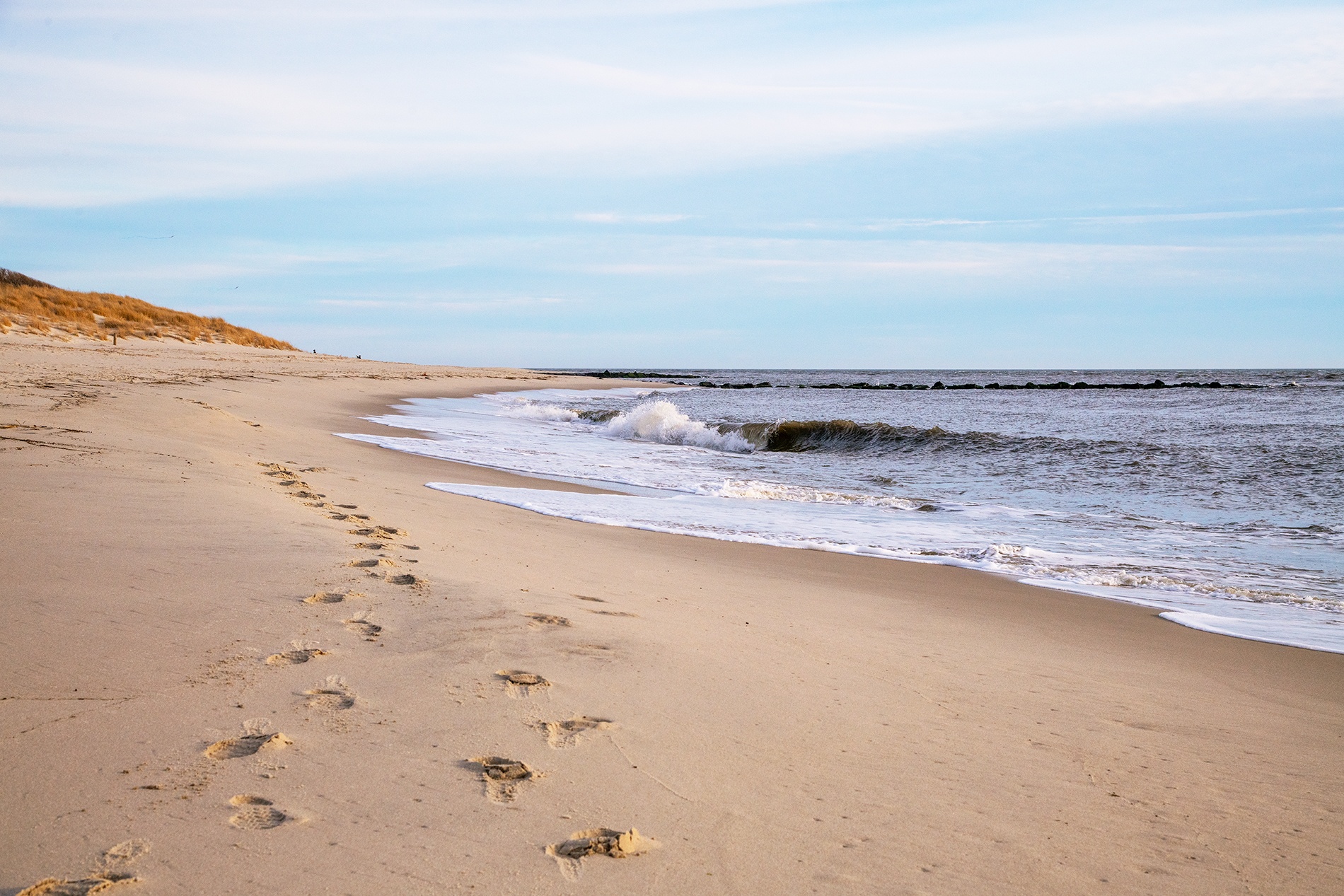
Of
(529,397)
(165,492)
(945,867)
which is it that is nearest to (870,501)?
(165,492)

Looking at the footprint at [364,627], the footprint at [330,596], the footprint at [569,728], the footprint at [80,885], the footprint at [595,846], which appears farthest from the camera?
the footprint at [330,596]

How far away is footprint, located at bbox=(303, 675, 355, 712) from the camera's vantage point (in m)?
2.44

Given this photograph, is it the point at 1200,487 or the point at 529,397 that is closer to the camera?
the point at 1200,487

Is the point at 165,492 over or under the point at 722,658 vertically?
over

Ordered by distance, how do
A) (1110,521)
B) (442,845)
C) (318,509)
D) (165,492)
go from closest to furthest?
(442,845), (165,492), (318,509), (1110,521)

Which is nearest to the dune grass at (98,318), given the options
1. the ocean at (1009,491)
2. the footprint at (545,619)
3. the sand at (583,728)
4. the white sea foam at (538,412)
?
the ocean at (1009,491)

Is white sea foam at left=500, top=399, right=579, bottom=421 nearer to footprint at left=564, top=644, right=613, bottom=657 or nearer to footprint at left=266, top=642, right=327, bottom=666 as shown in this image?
footprint at left=564, top=644, right=613, bottom=657

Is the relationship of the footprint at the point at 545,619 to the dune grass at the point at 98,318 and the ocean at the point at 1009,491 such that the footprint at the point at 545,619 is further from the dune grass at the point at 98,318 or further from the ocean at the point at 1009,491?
the dune grass at the point at 98,318

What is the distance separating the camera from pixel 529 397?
30.8 metres

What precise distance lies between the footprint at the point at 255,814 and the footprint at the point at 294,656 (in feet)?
2.75

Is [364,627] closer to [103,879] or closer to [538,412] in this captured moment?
[103,879]

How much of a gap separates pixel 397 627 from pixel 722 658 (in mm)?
1273

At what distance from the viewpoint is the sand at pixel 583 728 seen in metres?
1.83

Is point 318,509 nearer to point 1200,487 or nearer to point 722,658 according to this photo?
point 722,658
